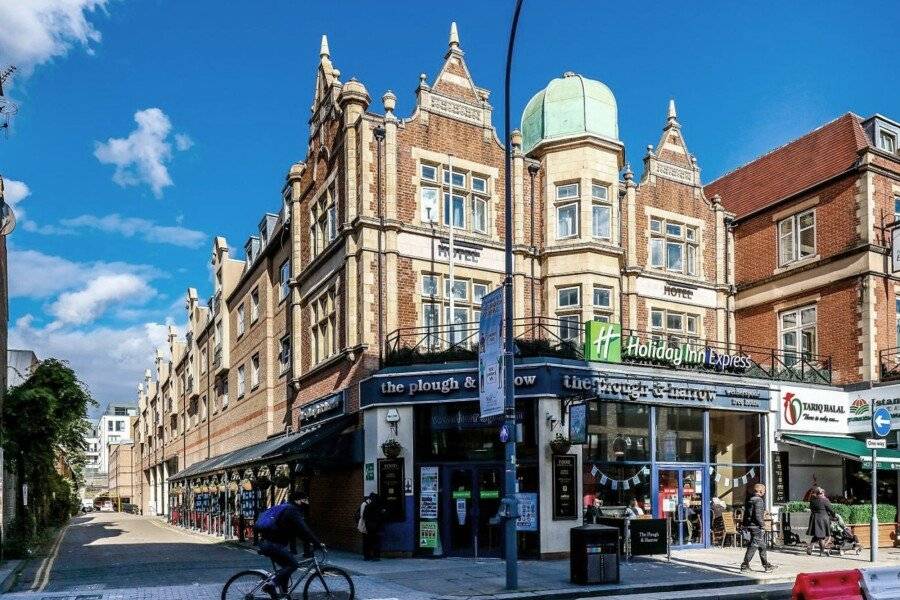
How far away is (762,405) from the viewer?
22.1 meters

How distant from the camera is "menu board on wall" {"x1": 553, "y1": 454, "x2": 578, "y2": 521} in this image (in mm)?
18484

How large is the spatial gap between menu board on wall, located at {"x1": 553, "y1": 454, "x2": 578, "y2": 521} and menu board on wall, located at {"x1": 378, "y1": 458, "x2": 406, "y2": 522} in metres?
3.42

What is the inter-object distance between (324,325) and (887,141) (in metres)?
18.0

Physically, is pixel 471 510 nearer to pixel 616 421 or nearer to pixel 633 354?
pixel 616 421

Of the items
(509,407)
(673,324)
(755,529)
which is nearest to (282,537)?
(509,407)

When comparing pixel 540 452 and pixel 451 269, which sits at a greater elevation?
pixel 451 269

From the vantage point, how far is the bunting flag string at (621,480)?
19406 millimetres

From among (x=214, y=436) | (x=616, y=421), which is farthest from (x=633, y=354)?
(x=214, y=436)

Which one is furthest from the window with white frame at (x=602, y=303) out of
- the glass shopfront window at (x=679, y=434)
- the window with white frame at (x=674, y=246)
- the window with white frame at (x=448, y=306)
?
the glass shopfront window at (x=679, y=434)

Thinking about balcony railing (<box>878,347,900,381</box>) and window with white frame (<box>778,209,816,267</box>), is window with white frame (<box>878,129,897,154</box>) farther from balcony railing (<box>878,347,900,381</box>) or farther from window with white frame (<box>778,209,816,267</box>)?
balcony railing (<box>878,347,900,381</box>)

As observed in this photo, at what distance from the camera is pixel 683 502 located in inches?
806

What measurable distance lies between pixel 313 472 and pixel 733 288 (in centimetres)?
1399

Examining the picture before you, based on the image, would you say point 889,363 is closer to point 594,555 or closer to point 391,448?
point 594,555

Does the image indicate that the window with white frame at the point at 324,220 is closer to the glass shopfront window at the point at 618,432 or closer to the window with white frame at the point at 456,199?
the window with white frame at the point at 456,199
